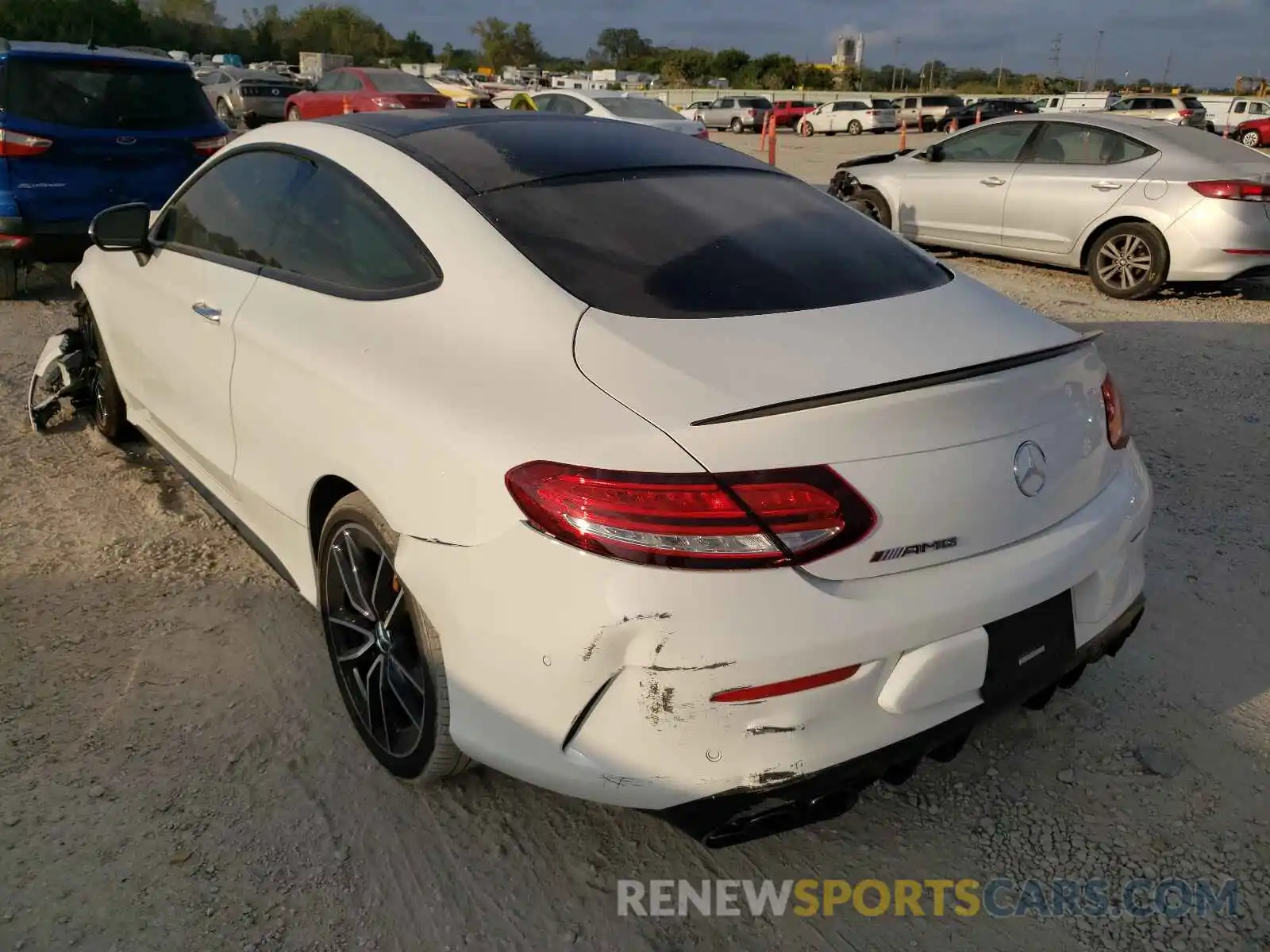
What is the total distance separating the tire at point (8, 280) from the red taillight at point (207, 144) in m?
1.49

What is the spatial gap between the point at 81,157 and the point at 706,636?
6767 millimetres

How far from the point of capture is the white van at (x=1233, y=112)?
3441 centimetres

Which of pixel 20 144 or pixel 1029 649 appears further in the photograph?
pixel 20 144

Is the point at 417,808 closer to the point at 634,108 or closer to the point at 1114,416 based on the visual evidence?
the point at 1114,416

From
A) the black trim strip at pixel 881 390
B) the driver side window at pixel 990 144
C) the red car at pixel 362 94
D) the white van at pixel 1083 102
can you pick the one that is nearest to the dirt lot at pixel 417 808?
the black trim strip at pixel 881 390

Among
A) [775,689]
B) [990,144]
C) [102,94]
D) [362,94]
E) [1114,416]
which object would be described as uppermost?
[362,94]

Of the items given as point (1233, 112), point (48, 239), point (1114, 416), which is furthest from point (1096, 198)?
point (1233, 112)

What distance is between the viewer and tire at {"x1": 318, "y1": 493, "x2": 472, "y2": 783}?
231 cm

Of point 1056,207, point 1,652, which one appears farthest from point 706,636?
point 1056,207

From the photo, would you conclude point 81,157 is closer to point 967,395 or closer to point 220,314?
point 220,314

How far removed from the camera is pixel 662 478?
1.85 m

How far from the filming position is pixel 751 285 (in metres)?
2.42

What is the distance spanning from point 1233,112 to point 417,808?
41.8m

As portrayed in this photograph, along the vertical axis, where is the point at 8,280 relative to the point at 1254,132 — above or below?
below
